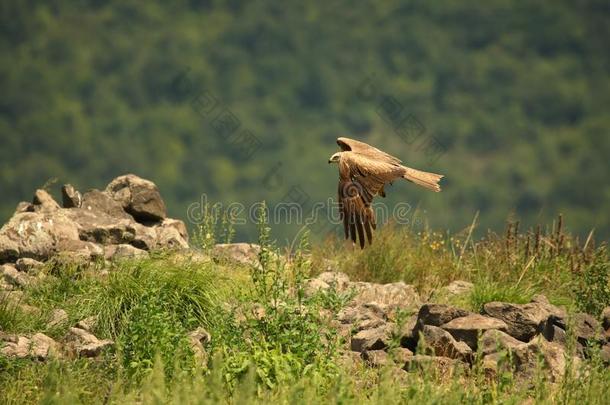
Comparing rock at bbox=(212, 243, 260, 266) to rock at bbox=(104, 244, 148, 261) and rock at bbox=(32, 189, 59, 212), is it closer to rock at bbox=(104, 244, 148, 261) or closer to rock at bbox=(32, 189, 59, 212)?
rock at bbox=(104, 244, 148, 261)

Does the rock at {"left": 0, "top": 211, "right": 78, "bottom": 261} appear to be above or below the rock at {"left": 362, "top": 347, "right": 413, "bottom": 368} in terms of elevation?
above

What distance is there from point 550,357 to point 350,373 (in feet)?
5.51

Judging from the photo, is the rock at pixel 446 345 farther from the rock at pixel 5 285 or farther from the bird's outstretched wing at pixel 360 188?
the rock at pixel 5 285

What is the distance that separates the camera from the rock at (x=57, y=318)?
32.9 ft

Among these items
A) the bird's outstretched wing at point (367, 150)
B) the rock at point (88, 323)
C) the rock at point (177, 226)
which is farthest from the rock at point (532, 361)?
the rock at point (177, 226)

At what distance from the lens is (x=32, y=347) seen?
912 cm

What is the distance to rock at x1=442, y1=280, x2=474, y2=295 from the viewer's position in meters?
11.9

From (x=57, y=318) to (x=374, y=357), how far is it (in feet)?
9.00

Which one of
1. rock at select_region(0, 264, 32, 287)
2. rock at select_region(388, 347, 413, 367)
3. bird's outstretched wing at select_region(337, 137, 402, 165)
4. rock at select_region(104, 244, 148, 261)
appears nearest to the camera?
rock at select_region(388, 347, 413, 367)

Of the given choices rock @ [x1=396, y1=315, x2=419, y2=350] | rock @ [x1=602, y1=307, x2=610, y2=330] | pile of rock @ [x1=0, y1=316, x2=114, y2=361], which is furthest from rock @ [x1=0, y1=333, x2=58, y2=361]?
rock @ [x1=602, y1=307, x2=610, y2=330]

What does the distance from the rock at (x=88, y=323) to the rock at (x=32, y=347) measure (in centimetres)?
37

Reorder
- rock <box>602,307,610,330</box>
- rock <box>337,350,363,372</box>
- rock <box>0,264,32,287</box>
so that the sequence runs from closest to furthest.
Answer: rock <box>337,350,363,372</box> < rock <box>602,307,610,330</box> < rock <box>0,264,32,287</box>

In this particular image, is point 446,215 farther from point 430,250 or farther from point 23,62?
point 430,250

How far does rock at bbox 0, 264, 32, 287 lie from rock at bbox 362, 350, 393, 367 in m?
3.33
